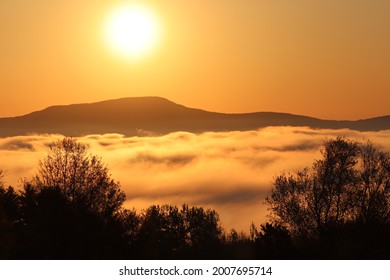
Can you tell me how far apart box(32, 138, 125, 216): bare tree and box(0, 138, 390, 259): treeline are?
0.38ft

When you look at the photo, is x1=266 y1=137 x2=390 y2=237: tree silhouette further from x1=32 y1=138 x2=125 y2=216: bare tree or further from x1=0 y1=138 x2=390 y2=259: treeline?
x1=32 y1=138 x2=125 y2=216: bare tree

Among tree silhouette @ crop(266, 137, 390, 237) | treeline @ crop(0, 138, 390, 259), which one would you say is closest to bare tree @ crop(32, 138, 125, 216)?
treeline @ crop(0, 138, 390, 259)

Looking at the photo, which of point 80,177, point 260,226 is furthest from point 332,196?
point 80,177

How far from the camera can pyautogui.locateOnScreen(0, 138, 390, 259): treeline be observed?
6738 centimetres

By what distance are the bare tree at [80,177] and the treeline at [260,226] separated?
12 cm

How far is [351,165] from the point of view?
Answer: 3177 inches

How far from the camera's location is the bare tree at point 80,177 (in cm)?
9431

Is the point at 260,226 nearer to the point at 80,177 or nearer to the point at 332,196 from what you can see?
the point at 332,196

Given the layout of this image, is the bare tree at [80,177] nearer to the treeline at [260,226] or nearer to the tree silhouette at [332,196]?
the treeline at [260,226]

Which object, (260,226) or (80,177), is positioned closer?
(260,226)

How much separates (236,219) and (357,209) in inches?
3722

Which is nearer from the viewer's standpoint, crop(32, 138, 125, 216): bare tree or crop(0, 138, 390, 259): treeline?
crop(0, 138, 390, 259): treeline

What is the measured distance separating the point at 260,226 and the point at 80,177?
32.3 meters

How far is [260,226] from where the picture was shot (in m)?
70.5
